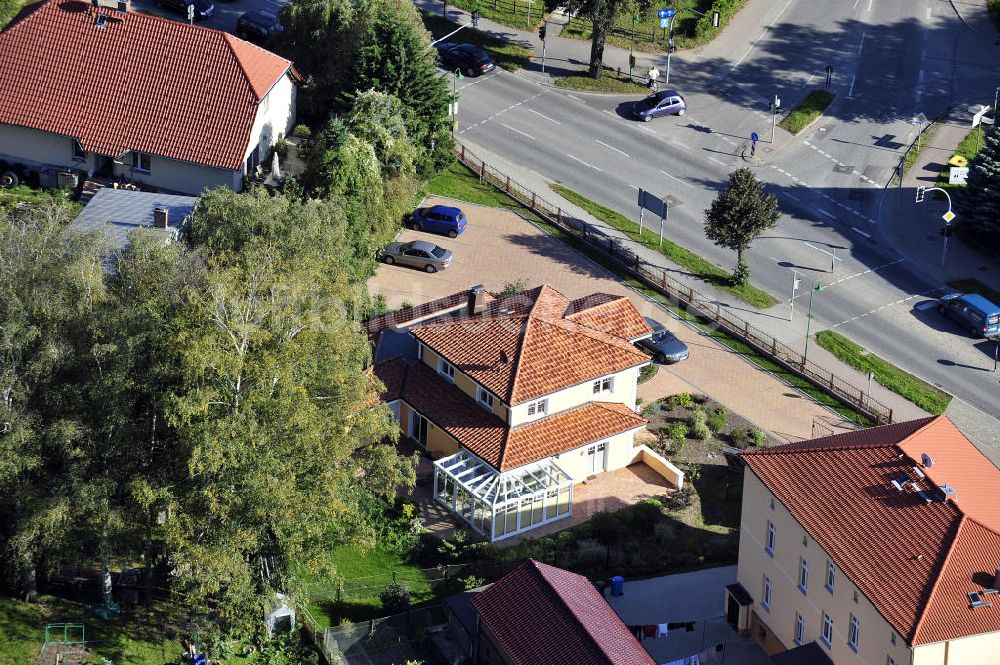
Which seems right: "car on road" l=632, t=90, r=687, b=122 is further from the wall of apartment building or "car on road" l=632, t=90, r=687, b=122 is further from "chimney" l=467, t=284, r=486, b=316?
the wall of apartment building

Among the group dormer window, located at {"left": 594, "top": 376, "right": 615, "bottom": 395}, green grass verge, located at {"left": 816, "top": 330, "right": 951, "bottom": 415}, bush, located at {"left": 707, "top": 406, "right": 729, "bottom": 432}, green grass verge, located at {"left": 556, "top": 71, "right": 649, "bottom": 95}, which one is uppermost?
green grass verge, located at {"left": 556, "top": 71, "right": 649, "bottom": 95}

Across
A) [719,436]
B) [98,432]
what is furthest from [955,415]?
[98,432]

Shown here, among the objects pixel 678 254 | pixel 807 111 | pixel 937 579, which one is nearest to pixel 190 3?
pixel 678 254

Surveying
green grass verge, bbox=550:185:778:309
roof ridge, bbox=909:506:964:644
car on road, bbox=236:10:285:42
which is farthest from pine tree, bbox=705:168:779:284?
car on road, bbox=236:10:285:42

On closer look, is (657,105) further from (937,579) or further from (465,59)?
(937,579)

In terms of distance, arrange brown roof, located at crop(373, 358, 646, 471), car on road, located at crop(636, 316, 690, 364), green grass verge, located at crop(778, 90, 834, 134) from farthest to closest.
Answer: green grass verge, located at crop(778, 90, 834, 134), car on road, located at crop(636, 316, 690, 364), brown roof, located at crop(373, 358, 646, 471)

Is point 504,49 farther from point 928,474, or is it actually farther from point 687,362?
point 928,474
